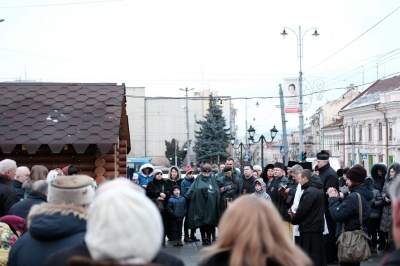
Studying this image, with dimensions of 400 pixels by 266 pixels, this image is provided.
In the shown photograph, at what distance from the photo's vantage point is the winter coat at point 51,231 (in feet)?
14.0

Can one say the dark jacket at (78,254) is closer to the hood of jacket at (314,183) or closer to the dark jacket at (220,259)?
the dark jacket at (220,259)

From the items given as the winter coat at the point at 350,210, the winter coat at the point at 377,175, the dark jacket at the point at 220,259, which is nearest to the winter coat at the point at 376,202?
the winter coat at the point at 377,175

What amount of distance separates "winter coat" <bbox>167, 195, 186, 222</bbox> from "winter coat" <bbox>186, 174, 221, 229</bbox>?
0.18 meters

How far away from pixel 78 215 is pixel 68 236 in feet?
0.52

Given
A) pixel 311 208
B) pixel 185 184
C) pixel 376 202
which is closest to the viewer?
pixel 311 208

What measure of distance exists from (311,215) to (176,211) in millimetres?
6731

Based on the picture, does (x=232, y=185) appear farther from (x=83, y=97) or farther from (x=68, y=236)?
(x=68, y=236)

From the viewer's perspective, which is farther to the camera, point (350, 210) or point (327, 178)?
point (327, 178)

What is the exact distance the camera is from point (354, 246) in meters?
9.56

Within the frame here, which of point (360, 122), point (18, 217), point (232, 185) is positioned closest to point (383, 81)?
point (360, 122)

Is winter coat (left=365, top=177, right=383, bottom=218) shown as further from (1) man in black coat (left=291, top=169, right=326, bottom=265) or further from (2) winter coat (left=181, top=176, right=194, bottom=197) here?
(2) winter coat (left=181, top=176, right=194, bottom=197)

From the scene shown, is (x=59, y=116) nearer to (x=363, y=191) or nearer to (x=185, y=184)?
(x=185, y=184)

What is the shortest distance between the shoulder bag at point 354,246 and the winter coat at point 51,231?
6.15 metres

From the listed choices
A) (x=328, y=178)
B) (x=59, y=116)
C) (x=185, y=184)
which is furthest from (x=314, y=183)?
(x=185, y=184)
